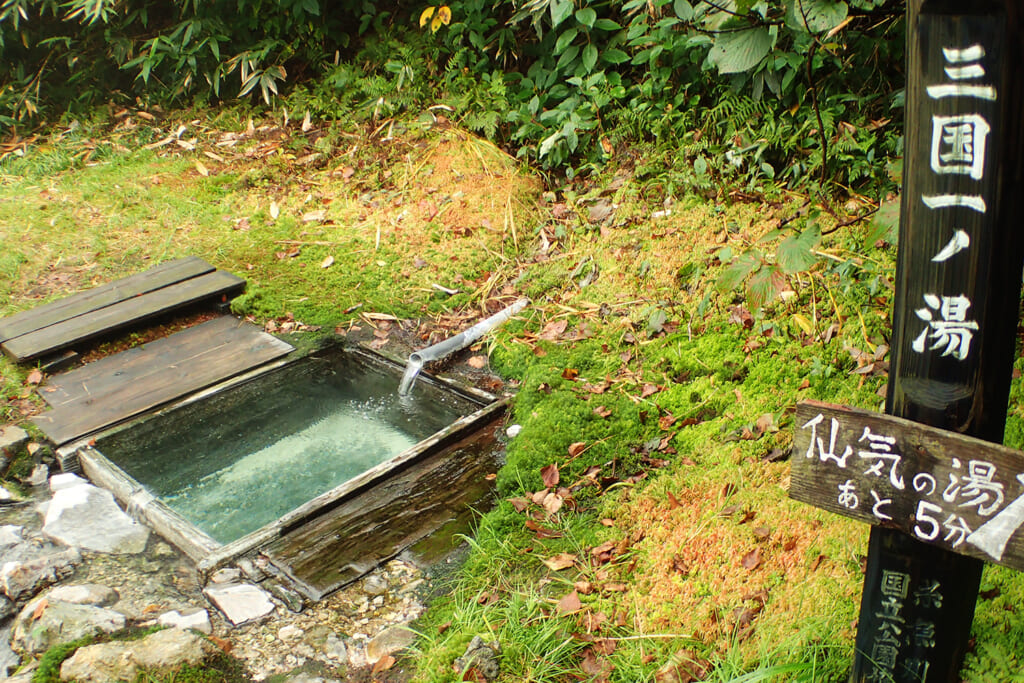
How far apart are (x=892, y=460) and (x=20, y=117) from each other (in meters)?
9.05

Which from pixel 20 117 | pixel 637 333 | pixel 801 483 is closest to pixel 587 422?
pixel 637 333

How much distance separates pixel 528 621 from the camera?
2986 mm

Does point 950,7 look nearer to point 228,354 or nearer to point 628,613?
point 628,613

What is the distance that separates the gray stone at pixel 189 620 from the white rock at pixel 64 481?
3.99 feet

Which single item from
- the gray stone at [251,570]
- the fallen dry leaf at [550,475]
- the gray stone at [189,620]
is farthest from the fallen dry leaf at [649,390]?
the gray stone at [189,620]

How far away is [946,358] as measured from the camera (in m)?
1.86

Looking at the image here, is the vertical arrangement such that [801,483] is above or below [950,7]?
below

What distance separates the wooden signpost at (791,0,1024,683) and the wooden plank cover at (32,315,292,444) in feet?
13.0

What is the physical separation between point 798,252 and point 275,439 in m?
3.26

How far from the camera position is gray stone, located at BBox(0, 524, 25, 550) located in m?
3.62

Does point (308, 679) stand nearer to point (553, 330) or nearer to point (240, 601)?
point (240, 601)

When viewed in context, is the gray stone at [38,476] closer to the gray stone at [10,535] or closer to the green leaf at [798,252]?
the gray stone at [10,535]

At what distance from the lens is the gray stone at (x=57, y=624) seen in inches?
118

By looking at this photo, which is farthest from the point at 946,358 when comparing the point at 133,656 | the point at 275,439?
the point at 275,439
